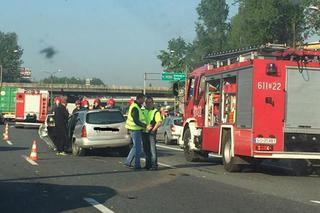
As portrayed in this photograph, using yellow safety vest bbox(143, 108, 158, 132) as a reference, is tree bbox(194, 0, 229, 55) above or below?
above

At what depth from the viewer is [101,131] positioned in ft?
62.0

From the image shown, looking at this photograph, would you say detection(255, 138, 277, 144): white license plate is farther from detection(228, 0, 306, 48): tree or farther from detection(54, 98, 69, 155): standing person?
detection(228, 0, 306, 48): tree

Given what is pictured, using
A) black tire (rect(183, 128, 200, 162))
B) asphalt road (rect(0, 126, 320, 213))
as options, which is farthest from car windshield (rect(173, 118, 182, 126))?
asphalt road (rect(0, 126, 320, 213))

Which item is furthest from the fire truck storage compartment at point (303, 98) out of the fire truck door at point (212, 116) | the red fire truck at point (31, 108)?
the red fire truck at point (31, 108)

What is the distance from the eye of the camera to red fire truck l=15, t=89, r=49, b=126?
47.5 m

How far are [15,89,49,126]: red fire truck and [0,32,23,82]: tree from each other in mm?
124450

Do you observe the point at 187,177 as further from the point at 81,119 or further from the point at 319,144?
the point at 81,119

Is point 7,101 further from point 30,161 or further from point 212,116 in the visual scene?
point 212,116

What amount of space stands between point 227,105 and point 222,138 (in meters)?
0.88

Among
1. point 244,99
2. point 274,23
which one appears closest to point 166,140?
point 244,99

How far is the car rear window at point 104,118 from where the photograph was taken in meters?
19.0

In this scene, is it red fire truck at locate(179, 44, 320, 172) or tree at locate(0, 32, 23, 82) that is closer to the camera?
red fire truck at locate(179, 44, 320, 172)

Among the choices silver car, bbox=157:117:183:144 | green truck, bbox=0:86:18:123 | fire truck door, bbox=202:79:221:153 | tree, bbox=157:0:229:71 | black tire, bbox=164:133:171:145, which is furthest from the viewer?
tree, bbox=157:0:229:71

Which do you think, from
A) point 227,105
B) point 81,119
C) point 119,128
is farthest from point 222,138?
point 81,119
